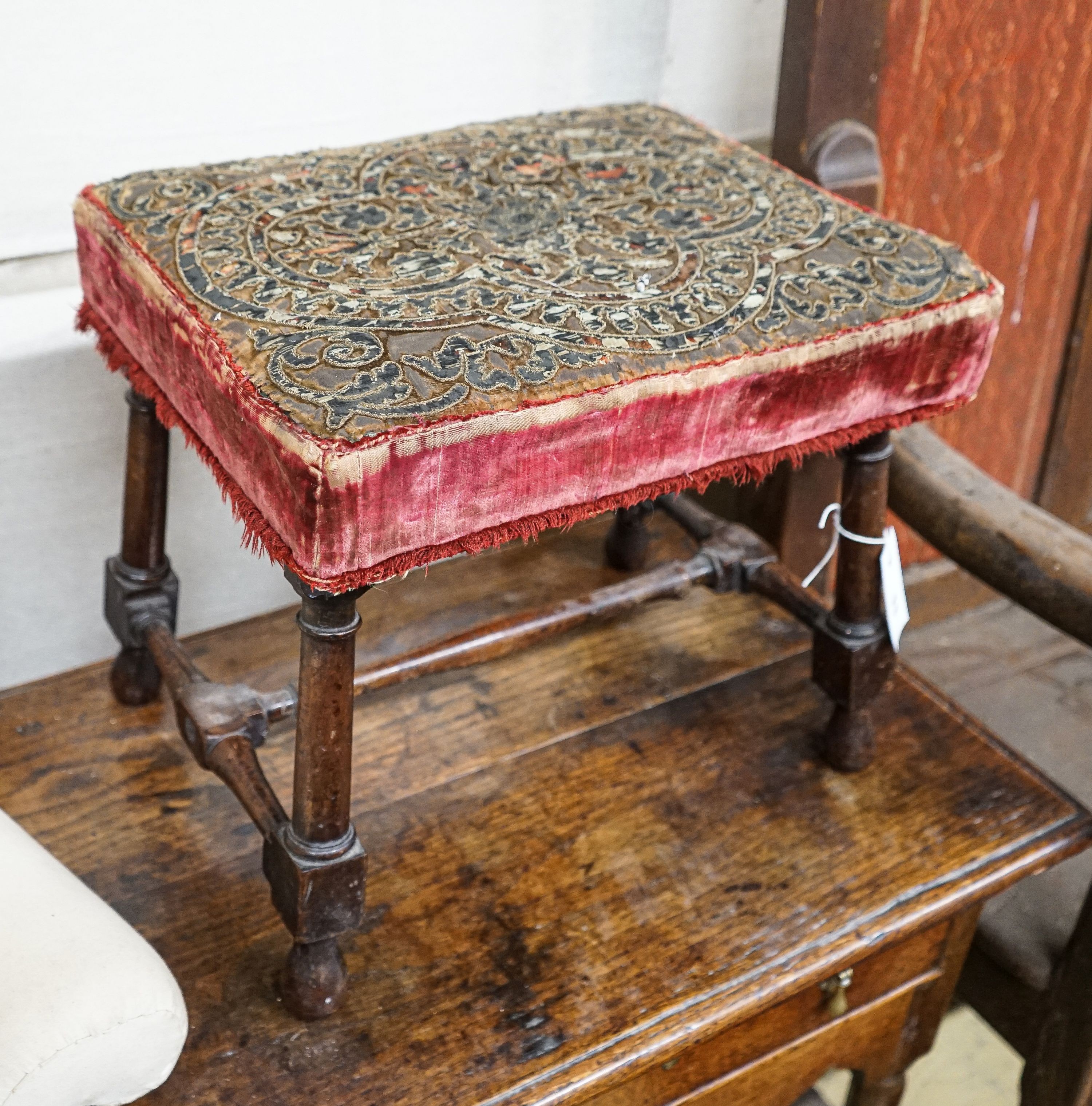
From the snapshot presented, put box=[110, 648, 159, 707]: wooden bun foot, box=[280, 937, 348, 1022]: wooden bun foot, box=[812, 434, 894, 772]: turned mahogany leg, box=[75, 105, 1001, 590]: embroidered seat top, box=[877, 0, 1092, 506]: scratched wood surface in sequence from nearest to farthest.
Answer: box=[75, 105, 1001, 590]: embroidered seat top < box=[280, 937, 348, 1022]: wooden bun foot < box=[812, 434, 894, 772]: turned mahogany leg < box=[110, 648, 159, 707]: wooden bun foot < box=[877, 0, 1092, 506]: scratched wood surface

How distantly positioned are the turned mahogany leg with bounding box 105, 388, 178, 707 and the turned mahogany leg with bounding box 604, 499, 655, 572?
0.41 m

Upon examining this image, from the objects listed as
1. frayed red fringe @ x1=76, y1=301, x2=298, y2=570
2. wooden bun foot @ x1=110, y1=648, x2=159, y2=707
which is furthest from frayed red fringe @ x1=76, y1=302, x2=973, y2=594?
wooden bun foot @ x1=110, y1=648, x2=159, y2=707

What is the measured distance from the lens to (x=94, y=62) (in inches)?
41.1

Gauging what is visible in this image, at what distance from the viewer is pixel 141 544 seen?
0.98 metres

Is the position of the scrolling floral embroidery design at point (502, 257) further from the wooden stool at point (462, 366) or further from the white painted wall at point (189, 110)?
the white painted wall at point (189, 110)

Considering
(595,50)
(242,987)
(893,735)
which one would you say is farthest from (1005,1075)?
(595,50)

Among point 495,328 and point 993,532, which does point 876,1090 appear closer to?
point 993,532

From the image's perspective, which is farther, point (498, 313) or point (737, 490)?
point (737, 490)

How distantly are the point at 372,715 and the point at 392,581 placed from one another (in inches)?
7.0

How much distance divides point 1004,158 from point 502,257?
25.8 inches

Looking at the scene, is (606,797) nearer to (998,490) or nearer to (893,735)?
(893,735)

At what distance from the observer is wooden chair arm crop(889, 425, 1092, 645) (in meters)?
0.90

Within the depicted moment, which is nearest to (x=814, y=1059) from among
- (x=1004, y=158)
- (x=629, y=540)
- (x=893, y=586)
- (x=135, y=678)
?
(x=893, y=586)

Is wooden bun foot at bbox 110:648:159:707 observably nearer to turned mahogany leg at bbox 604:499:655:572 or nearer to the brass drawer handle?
turned mahogany leg at bbox 604:499:655:572
